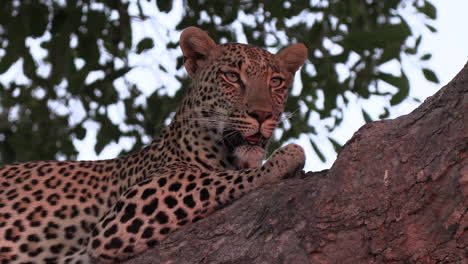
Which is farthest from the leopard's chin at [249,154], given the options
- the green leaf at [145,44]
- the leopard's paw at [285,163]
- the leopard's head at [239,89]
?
the green leaf at [145,44]

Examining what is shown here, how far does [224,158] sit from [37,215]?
1.41 metres

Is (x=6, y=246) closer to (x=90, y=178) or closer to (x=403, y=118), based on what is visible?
(x=90, y=178)

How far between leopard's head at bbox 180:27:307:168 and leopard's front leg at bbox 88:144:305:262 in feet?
2.08

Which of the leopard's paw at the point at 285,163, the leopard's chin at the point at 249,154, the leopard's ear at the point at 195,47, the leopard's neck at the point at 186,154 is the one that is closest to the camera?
the leopard's paw at the point at 285,163

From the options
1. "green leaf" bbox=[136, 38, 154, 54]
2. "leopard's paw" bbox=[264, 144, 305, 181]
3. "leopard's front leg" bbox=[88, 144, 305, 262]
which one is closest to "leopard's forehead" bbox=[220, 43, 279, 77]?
"leopard's front leg" bbox=[88, 144, 305, 262]

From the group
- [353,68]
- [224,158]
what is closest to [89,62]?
[224,158]

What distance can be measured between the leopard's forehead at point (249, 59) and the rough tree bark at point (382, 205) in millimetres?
2149

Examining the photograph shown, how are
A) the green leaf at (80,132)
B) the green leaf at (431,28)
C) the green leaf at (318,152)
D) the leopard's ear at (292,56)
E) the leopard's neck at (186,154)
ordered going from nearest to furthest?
the leopard's neck at (186,154)
the leopard's ear at (292,56)
the green leaf at (318,152)
the green leaf at (431,28)
the green leaf at (80,132)

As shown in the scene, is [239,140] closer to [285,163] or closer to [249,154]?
[249,154]

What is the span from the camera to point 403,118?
2.96 m

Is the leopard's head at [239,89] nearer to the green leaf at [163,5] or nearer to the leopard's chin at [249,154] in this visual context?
the leopard's chin at [249,154]

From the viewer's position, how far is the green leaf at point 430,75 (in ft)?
23.0


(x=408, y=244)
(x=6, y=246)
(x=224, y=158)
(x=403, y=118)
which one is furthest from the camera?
(x=224, y=158)

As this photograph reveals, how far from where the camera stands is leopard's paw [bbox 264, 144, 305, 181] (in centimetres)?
390
